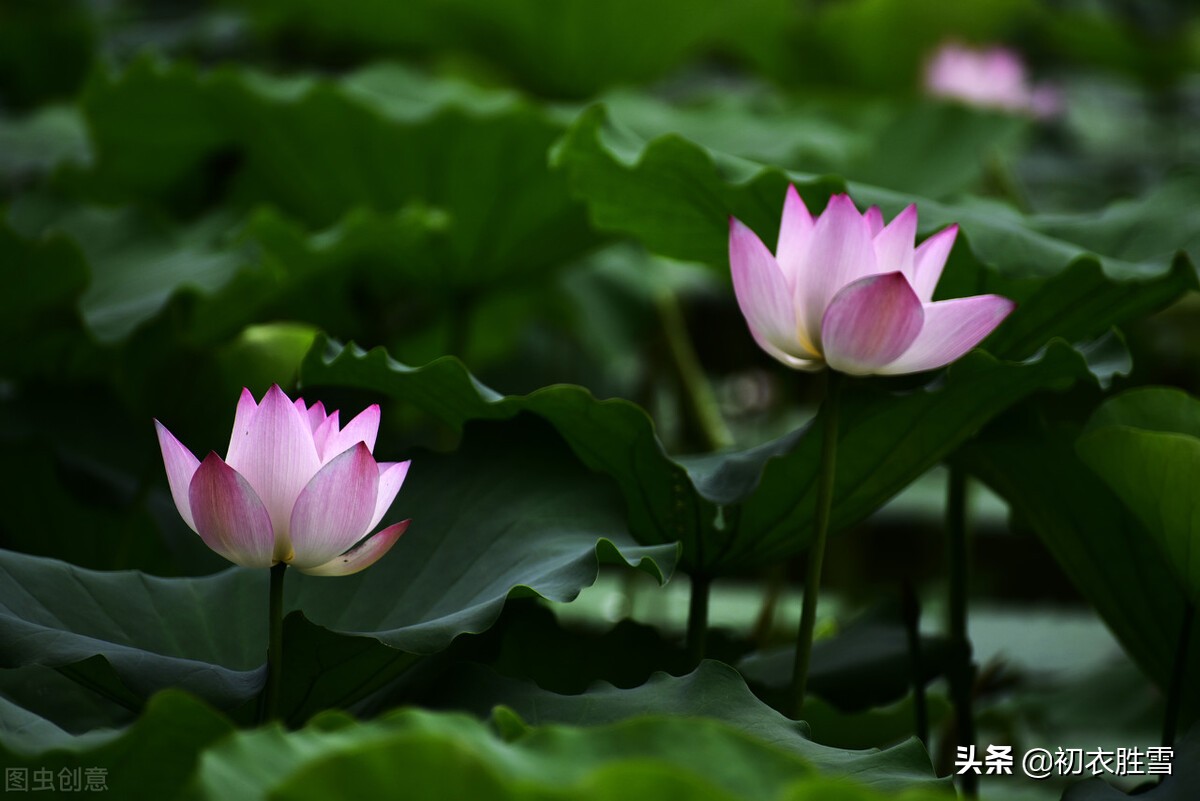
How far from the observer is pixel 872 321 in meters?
0.61

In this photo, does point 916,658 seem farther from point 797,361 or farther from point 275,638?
point 275,638

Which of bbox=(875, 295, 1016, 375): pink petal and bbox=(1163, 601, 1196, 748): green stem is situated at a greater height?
bbox=(875, 295, 1016, 375): pink petal

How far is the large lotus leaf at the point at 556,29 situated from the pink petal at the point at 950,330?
1208mm

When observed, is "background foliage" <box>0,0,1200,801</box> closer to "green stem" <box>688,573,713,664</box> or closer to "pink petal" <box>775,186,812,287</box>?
"green stem" <box>688,573,713,664</box>

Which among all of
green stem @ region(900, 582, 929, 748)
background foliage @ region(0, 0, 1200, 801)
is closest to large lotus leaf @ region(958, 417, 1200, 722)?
background foliage @ region(0, 0, 1200, 801)

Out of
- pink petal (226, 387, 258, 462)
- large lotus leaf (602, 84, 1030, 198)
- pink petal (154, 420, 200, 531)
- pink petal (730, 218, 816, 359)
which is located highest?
large lotus leaf (602, 84, 1030, 198)

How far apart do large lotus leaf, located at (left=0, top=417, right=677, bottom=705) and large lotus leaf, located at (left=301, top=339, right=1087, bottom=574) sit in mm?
34

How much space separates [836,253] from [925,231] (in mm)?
217

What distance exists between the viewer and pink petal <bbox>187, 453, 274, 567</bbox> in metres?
0.54

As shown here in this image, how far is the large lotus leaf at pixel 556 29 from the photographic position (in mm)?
1778

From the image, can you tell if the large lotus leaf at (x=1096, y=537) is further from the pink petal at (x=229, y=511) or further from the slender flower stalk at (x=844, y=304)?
the pink petal at (x=229, y=511)

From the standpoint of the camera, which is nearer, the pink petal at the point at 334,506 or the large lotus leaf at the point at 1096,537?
the pink petal at the point at 334,506

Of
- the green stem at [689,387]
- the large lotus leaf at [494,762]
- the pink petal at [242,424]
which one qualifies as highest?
the green stem at [689,387]

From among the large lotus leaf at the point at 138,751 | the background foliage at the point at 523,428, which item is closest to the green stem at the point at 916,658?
the background foliage at the point at 523,428
